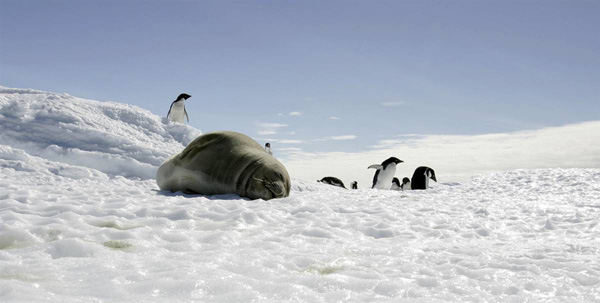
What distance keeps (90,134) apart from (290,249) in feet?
37.9

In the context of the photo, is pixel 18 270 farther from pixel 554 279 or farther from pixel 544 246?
pixel 544 246

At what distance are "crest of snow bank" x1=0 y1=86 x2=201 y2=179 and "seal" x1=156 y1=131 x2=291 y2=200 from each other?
5.12m

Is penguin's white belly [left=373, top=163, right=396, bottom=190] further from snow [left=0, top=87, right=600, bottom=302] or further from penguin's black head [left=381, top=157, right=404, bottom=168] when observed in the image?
snow [left=0, top=87, right=600, bottom=302]

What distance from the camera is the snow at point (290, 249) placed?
9.98ft

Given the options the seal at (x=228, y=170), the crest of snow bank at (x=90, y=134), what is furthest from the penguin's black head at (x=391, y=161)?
the seal at (x=228, y=170)

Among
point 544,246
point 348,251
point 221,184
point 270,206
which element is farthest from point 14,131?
point 544,246

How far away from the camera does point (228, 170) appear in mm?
7535

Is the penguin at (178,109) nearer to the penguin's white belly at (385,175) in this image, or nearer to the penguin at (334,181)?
the penguin at (334,181)

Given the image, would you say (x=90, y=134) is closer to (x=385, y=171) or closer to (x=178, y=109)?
(x=178, y=109)

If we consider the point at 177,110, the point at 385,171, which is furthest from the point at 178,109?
the point at 385,171

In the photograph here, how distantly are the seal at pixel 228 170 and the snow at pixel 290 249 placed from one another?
42 cm

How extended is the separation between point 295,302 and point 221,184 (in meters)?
4.90

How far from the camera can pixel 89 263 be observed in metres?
3.38

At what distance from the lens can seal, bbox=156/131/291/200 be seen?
7.33m
